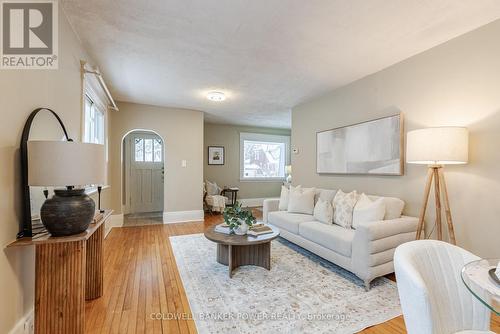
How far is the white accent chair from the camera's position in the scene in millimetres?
901

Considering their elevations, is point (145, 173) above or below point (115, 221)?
above

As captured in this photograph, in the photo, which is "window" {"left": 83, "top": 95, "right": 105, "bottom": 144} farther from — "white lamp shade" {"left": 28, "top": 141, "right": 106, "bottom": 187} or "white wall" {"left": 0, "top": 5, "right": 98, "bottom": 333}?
"white lamp shade" {"left": 28, "top": 141, "right": 106, "bottom": 187}

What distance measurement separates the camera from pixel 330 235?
8.82ft

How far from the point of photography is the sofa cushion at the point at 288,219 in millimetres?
3353

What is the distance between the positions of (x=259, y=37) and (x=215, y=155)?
4773 millimetres

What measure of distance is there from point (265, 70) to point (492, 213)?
9.30 feet

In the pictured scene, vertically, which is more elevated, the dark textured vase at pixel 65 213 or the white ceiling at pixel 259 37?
the white ceiling at pixel 259 37

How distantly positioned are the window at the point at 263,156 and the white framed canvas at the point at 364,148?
3.33 m

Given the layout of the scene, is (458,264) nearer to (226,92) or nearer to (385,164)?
(385,164)

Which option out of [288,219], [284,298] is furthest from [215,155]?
[284,298]

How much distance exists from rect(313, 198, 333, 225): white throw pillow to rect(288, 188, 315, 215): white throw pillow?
0.34 m

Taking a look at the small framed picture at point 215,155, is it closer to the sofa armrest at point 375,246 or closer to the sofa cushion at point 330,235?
the sofa cushion at point 330,235

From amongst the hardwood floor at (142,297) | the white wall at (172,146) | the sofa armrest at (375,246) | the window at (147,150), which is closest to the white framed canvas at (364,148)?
the sofa armrest at (375,246)

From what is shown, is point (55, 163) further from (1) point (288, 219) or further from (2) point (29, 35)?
(1) point (288, 219)
